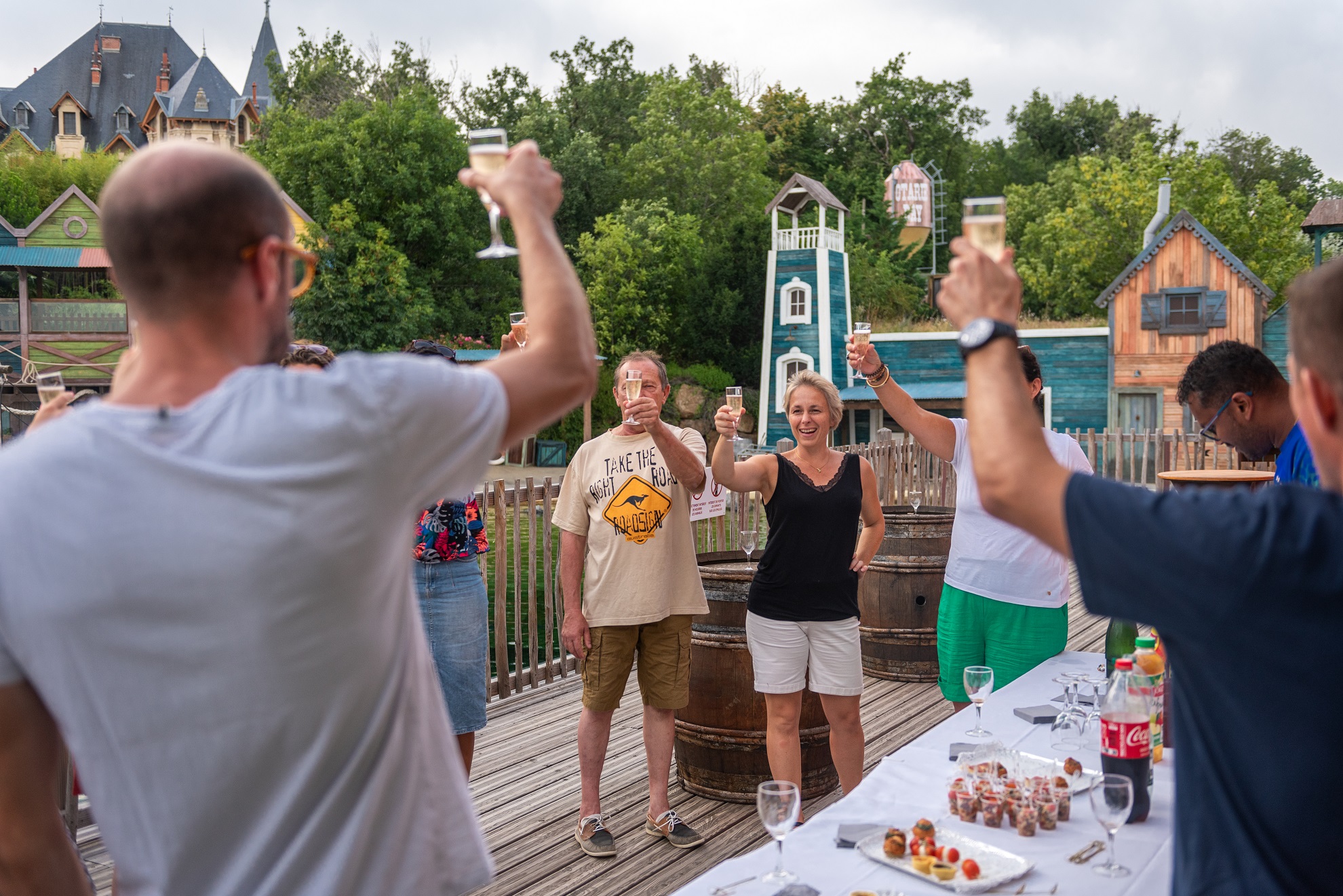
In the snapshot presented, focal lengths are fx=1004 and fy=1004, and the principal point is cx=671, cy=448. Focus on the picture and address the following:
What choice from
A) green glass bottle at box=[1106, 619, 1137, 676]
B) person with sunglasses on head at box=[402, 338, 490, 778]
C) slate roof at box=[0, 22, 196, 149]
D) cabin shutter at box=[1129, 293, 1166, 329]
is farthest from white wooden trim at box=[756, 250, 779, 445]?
slate roof at box=[0, 22, 196, 149]

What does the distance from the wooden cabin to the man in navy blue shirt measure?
80.5ft

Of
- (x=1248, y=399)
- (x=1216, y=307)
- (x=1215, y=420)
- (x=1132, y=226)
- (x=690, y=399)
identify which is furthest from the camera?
(x=1132, y=226)

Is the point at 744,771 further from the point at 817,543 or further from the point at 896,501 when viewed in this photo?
the point at 896,501

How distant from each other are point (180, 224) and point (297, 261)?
0.21m

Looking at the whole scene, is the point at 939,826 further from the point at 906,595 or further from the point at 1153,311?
the point at 1153,311

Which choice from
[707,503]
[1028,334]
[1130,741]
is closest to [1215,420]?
[1130,741]

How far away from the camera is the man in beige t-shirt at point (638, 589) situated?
15.3 feet

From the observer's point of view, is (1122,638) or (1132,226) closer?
(1122,638)

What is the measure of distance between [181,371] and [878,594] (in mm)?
6414

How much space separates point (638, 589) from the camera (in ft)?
15.3

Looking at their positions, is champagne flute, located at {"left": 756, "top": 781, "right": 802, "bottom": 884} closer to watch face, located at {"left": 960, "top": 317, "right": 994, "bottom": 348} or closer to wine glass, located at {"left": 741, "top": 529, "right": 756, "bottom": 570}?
watch face, located at {"left": 960, "top": 317, "right": 994, "bottom": 348}

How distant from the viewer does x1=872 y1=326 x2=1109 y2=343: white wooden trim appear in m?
24.5

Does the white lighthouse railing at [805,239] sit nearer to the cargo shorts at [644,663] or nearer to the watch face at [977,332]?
the cargo shorts at [644,663]

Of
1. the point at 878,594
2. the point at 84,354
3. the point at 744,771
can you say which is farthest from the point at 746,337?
the point at 744,771
